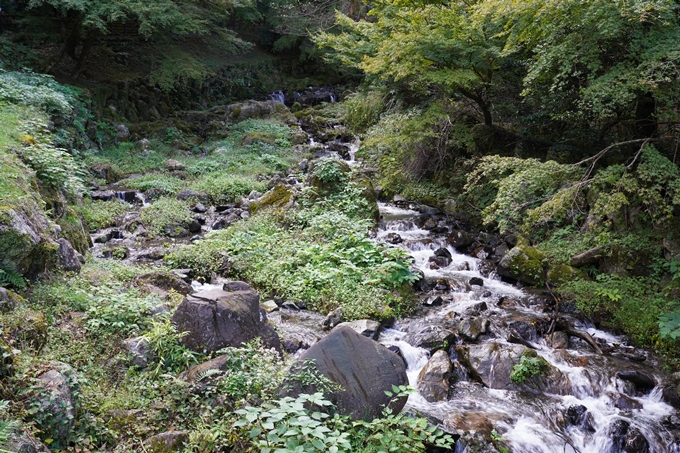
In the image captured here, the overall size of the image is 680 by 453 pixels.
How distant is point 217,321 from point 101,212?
8328mm

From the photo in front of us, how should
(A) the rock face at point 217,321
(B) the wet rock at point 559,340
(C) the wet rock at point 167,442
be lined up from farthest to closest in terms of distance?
(B) the wet rock at point 559,340 < (A) the rock face at point 217,321 < (C) the wet rock at point 167,442

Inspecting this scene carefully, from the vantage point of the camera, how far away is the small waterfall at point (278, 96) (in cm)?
2708

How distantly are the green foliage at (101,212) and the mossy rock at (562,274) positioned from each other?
10.5m

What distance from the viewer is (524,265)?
9.25 m

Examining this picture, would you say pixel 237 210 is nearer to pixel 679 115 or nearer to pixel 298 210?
pixel 298 210

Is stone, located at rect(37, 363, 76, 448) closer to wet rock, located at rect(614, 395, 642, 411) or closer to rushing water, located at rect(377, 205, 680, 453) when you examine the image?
rushing water, located at rect(377, 205, 680, 453)

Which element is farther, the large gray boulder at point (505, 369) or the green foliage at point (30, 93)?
the green foliage at point (30, 93)

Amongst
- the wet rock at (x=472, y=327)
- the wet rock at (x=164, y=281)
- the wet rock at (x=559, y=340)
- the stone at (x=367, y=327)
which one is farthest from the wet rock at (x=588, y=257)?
the wet rock at (x=164, y=281)

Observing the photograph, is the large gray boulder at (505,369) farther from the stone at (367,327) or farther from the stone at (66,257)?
the stone at (66,257)

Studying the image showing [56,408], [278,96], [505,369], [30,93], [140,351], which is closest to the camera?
[56,408]

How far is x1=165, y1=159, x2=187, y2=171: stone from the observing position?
639 inches

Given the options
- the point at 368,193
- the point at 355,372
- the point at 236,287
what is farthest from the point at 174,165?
the point at 355,372

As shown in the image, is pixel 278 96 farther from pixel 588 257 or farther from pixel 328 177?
pixel 588 257

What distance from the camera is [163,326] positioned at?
521 cm
